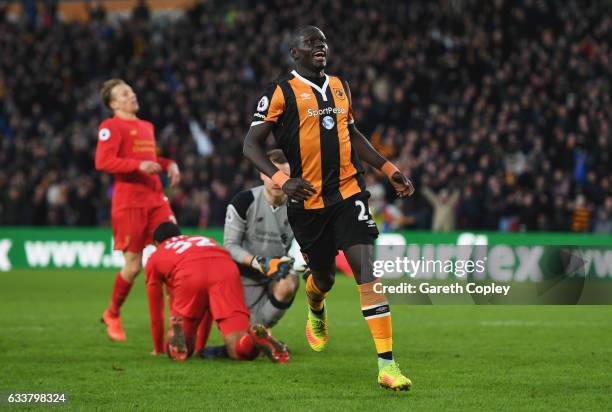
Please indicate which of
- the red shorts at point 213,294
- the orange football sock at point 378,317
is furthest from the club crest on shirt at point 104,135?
the orange football sock at point 378,317

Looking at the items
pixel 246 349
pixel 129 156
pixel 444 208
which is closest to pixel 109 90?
pixel 129 156

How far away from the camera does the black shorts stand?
696cm

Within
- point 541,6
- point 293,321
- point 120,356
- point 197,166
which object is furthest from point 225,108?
point 120,356

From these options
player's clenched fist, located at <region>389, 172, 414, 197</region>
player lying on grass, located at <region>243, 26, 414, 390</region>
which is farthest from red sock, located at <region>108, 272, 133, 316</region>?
player's clenched fist, located at <region>389, 172, 414, 197</region>

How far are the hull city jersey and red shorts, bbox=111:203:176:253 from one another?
346 centimetres

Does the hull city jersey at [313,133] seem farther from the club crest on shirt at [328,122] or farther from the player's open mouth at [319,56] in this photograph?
the player's open mouth at [319,56]

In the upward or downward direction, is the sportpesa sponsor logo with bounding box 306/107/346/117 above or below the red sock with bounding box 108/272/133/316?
above

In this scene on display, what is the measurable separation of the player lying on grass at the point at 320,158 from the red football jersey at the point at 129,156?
3.33 metres

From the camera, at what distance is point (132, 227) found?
1029 cm

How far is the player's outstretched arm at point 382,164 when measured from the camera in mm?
7086

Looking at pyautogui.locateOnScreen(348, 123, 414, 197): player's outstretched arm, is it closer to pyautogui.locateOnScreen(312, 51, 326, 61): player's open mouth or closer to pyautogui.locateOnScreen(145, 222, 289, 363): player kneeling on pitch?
pyautogui.locateOnScreen(312, 51, 326, 61): player's open mouth

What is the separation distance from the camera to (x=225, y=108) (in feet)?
83.1

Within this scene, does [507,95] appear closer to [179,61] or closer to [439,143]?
[439,143]

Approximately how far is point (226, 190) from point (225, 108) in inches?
117
